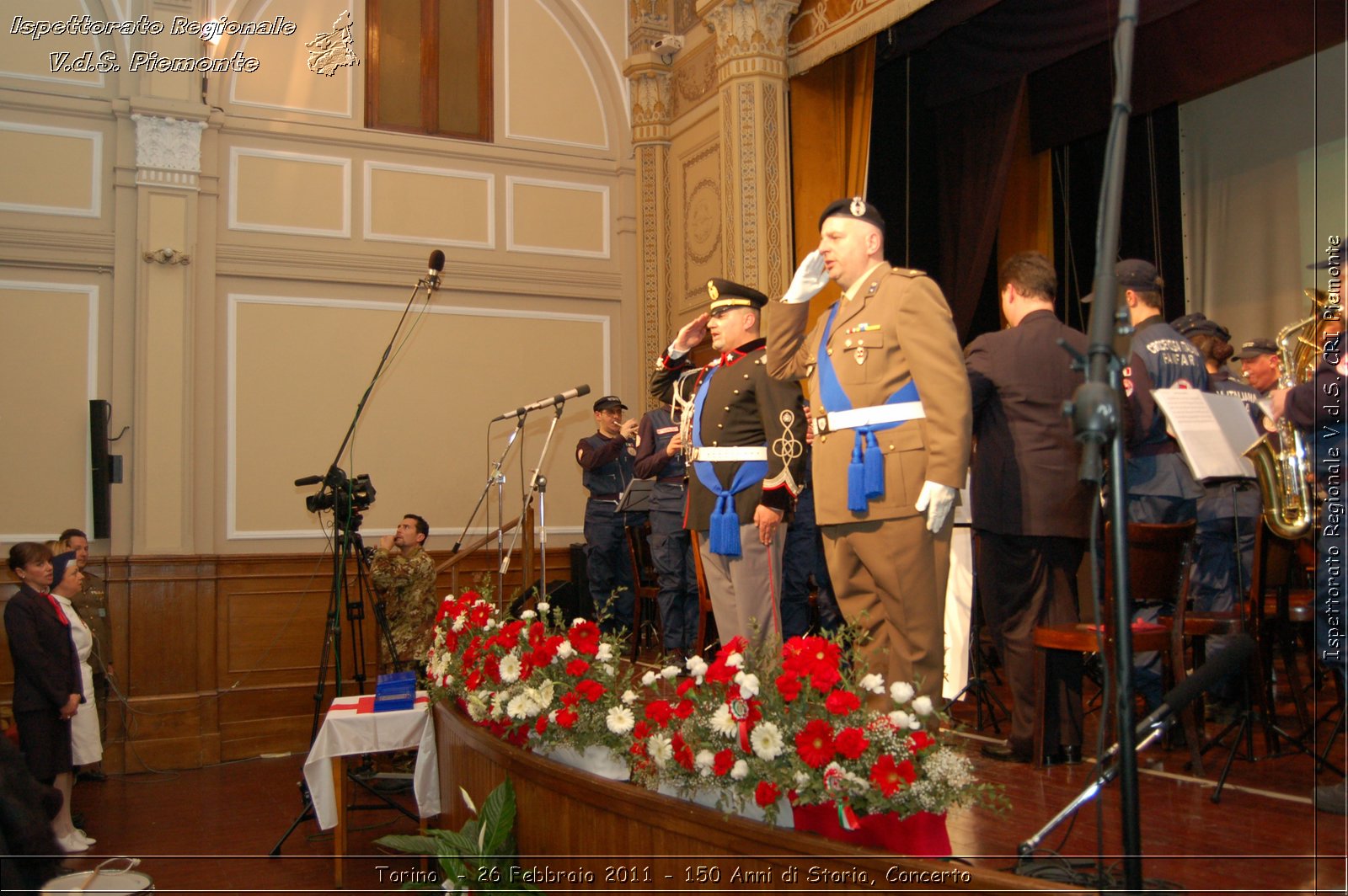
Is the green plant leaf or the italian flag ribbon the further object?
the green plant leaf

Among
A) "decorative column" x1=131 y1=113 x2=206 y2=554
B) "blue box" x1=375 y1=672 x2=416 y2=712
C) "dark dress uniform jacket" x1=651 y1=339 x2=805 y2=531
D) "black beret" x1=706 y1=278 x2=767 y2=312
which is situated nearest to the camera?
"dark dress uniform jacket" x1=651 y1=339 x2=805 y2=531

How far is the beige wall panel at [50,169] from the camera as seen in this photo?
25.0 ft

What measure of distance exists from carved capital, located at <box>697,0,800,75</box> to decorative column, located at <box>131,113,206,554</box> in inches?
148

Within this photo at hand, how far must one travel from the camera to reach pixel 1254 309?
7.18m

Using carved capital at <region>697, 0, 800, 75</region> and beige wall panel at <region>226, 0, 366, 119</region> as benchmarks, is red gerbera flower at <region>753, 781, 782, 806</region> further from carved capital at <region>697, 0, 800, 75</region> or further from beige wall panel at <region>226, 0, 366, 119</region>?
beige wall panel at <region>226, 0, 366, 119</region>

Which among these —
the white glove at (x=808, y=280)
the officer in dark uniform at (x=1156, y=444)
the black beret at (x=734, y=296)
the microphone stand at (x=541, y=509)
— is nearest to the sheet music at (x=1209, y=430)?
the officer in dark uniform at (x=1156, y=444)

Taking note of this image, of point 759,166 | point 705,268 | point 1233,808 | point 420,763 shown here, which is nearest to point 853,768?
point 1233,808

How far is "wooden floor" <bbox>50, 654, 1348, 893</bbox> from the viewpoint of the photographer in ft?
7.93

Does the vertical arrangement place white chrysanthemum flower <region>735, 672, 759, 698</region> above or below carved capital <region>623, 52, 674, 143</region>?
below

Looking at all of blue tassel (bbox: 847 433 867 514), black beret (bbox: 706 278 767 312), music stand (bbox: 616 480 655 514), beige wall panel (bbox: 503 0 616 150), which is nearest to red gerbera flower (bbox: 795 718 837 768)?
blue tassel (bbox: 847 433 867 514)

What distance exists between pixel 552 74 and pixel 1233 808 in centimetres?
773

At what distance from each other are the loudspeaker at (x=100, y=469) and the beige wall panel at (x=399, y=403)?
0.79 meters

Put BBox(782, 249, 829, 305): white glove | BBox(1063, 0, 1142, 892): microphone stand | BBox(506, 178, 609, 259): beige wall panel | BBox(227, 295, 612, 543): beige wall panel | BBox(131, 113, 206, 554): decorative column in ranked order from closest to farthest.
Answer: BBox(1063, 0, 1142, 892): microphone stand
BBox(782, 249, 829, 305): white glove
BBox(131, 113, 206, 554): decorative column
BBox(227, 295, 612, 543): beige wall panel
BBox(506, 178, 609, 259): beige wall panel

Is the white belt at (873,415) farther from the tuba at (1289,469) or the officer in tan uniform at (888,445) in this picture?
the tuba at (1289,469)
